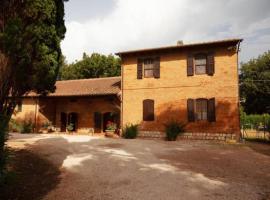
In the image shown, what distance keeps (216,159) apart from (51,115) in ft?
54.5

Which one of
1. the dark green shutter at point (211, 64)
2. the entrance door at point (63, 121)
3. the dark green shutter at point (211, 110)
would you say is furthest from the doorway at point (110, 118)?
the dark green shutter at point (211, 64)

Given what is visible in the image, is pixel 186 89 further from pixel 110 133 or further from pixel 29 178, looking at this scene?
pixel 29 178

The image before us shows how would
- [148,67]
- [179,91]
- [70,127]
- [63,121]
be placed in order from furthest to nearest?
[63,121], [70,127], [148,67], [179,91]

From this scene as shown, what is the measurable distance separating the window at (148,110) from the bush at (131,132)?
1008 mm

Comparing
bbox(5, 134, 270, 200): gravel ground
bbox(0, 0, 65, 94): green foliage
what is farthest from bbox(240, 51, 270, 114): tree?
bbox(0, 0, 65, 94): green foliage

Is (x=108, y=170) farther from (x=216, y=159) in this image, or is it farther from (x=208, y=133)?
(x=208, y=133)

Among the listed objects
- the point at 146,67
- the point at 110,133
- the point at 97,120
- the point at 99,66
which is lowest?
the point at 110,133

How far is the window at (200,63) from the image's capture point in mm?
16141

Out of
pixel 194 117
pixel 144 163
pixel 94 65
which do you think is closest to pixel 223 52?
pixel 194 117

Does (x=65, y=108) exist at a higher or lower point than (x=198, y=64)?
lower

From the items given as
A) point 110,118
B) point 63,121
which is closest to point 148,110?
point 110,118

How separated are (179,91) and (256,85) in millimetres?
28086

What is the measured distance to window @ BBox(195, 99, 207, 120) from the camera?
51.9 ft

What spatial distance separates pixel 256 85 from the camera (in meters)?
38.6
